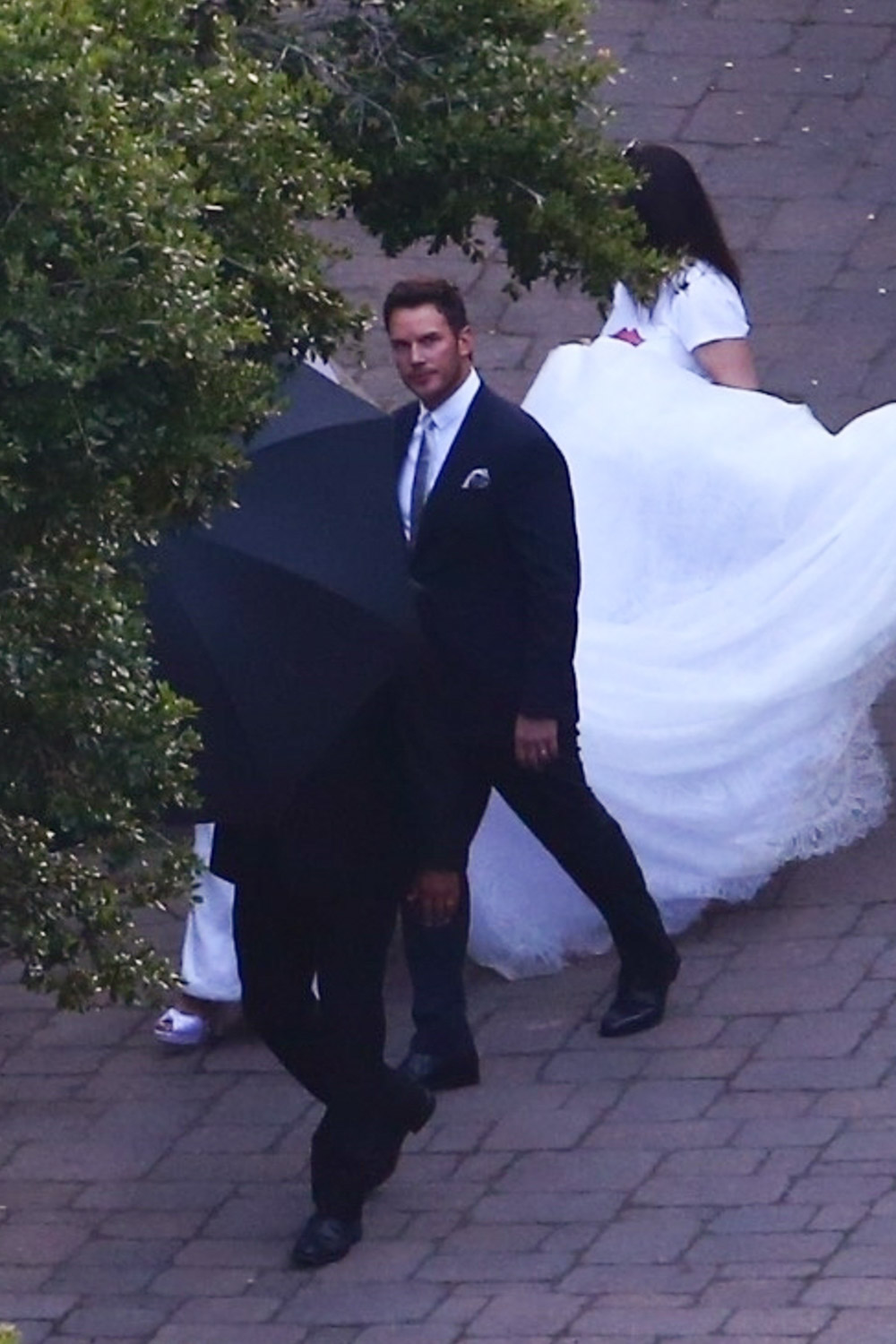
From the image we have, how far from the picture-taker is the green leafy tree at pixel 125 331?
13.8 feet

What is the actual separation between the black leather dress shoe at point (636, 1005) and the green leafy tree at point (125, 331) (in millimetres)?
2258

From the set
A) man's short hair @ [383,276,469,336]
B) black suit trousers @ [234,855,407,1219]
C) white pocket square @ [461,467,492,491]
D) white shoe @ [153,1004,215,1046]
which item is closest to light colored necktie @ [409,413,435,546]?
white pocket square @ [461,467,492,491]

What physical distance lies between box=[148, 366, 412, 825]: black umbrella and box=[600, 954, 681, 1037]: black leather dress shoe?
4.90ft

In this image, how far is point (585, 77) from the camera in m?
5.59

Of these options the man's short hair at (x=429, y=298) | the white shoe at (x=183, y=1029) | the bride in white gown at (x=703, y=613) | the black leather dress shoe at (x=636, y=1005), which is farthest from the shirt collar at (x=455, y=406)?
the white shoe at (x=183, y=1029)

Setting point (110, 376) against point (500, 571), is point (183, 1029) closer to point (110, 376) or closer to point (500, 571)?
point (500, 571)

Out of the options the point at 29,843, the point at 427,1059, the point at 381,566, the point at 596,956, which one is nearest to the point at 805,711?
the point at 596,956

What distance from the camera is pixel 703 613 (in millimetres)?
7508

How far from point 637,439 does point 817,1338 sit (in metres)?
2.58

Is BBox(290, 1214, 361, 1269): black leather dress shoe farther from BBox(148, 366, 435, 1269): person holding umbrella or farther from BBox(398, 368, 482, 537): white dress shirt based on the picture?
BBox(398, 368, 482, 537): white dress shirt

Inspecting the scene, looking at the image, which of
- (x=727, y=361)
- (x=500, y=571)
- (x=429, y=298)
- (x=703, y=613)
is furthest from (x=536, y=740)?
(x=727, y=361)

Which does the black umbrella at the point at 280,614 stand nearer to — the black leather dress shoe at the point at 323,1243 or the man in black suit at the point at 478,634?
the man in black suit at the point at 478,634

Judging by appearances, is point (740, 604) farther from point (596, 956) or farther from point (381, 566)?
point (381, 566)

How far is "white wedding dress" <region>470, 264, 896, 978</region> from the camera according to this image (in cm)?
736
